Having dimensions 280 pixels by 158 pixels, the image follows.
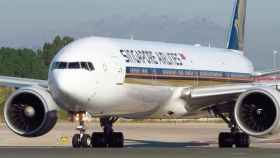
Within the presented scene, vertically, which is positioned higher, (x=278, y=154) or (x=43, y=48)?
(x=43, y=48)

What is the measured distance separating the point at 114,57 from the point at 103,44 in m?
0.75

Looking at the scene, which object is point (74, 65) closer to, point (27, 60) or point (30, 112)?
point (30, 112)

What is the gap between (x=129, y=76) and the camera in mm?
36625

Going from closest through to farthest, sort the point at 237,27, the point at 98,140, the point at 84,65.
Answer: the point at 84,65, the point at 98,140, the point at 237,27

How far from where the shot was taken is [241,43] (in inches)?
1895

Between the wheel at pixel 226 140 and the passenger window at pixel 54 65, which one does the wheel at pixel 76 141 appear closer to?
the passenger window at pixel 54 65

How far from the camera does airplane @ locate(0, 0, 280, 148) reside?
114ft

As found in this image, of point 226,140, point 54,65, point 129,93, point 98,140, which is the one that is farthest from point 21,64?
point 54,65

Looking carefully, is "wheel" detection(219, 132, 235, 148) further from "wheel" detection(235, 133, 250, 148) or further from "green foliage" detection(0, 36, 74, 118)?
"green foliage" detection(0, 36, 74, 118)

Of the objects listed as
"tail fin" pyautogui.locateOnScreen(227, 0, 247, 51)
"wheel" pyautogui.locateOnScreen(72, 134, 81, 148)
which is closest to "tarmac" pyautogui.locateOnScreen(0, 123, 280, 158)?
"wheel" pyautogui.locateOnScreen(72, 134, 81, 148)

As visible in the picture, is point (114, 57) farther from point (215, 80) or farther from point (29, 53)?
point (29, 53)

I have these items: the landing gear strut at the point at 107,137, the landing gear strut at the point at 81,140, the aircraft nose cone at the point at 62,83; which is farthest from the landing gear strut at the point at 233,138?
the aircraft nose cone at the point at 62,83

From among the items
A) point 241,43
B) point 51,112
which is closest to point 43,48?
point 241,43

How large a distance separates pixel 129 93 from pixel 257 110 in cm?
463
